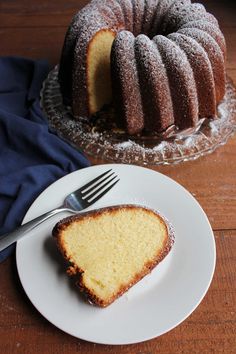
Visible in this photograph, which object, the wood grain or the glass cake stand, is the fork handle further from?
the glass cake stand

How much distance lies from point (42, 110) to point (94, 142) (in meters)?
0.19

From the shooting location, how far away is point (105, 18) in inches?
42.7

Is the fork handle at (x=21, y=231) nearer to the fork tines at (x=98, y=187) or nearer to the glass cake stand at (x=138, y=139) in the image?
the fork tines at (x=98, y=187)

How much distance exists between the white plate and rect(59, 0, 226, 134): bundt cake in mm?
208

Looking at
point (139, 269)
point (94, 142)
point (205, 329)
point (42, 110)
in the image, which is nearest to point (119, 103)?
point (94, 142)

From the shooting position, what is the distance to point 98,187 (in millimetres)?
898

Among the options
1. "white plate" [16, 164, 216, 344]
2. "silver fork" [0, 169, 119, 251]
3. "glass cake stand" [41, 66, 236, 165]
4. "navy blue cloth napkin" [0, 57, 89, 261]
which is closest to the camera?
"white plate" [16, 164, 216, 344]

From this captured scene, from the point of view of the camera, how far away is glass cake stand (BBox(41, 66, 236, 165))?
1016 mm

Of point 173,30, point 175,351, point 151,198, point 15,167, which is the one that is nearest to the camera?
point 175,351

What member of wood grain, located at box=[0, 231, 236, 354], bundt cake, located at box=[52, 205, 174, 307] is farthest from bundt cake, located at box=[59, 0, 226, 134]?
wood grain, located at box=[0, 231, 236, 354]

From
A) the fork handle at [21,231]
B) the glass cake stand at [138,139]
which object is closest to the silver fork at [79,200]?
the fork handle at [21,231]

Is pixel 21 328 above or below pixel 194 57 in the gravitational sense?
below

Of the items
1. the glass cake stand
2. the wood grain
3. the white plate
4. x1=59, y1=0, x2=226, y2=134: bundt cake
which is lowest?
the wood grain

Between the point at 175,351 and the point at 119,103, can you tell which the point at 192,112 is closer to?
the point at 119,103
